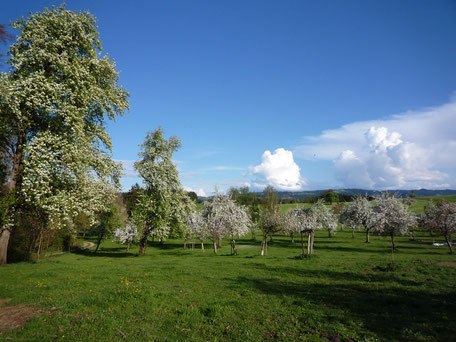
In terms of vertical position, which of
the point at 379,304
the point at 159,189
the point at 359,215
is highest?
the point at 159,189

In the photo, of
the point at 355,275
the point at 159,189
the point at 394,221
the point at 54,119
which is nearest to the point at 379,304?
the point at 355,275

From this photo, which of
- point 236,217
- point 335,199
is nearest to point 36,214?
point 236,217

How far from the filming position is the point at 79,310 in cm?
1111

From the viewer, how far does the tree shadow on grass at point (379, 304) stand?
976 cm

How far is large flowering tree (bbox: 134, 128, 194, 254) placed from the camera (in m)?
37.0

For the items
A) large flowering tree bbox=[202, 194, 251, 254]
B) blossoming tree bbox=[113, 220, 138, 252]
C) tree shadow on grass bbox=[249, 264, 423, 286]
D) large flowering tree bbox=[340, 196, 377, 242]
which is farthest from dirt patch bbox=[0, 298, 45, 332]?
large flowering tree bbox=[340, 196, 377, 242]

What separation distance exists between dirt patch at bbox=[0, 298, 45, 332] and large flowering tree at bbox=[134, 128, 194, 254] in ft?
80.9

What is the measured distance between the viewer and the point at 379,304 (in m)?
12.6

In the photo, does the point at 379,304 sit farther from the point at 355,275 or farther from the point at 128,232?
the point at 128,232

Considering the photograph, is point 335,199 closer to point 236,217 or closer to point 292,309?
point 236,217

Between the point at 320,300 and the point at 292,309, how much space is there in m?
2.39

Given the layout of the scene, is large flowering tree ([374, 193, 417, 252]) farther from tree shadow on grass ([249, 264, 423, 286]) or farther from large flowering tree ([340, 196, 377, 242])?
tree shadow on grass ([249, 264, 423, 286])

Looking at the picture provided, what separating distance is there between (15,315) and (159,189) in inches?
1047

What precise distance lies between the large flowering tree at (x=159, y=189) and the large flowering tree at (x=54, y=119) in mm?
15458
